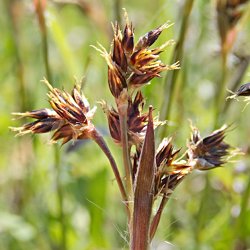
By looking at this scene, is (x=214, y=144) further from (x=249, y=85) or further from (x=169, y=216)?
(x=169, y=216)

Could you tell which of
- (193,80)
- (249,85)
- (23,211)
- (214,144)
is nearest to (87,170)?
(23,211)

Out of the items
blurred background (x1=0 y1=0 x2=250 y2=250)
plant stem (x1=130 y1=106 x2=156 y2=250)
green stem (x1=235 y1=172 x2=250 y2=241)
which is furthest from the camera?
blurred background (x1=0 y1=0 x2=250 y2=250)

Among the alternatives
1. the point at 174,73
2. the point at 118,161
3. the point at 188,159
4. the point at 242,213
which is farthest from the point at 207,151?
the point at 118,161

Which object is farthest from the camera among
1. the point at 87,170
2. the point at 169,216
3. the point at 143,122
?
the point at 87,170

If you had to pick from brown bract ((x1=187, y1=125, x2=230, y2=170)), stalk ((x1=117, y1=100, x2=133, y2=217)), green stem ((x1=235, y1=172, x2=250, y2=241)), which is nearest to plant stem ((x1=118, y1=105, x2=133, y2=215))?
stalk ((x1=117, y1=100, x2=133, y2=217))

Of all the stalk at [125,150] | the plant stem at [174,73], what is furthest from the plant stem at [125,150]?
the plant stem at [174,73]

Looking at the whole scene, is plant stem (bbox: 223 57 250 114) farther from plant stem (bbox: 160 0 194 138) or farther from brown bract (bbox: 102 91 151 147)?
brown bract (bbox: 102 91 151 147)
